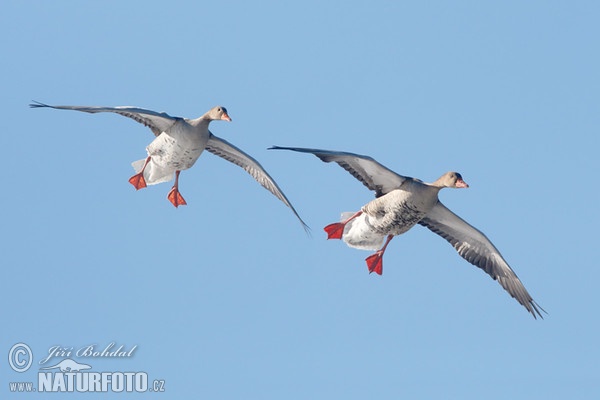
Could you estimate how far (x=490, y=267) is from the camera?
86.2 ft

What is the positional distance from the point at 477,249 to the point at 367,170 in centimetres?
367

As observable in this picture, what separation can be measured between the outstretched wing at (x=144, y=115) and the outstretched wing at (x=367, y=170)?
13.4 ft

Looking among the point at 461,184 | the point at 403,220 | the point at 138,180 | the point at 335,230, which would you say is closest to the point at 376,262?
the point at 335,230

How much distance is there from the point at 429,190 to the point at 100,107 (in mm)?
7273

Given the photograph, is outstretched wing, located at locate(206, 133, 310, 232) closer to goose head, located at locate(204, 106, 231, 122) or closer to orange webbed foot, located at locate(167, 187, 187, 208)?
goose head, located at locate(204, 106, 231, 122)

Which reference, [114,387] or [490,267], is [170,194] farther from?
[490,267]

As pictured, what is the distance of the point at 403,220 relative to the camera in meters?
24.5

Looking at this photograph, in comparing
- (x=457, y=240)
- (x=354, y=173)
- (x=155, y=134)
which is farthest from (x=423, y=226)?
(x=155, y=134)

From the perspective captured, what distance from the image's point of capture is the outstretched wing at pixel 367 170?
2338 centimetres

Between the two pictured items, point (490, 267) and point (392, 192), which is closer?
point (392, 192)

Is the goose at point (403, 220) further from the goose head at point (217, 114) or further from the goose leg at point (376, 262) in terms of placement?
the goose head at point (217, 114)

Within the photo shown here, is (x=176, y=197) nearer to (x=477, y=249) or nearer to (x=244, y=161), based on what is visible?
(x=244, y=161)

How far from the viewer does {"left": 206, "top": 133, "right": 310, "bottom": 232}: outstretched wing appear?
27.0m

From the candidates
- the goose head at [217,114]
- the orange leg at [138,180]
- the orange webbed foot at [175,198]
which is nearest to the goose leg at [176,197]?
the orange webbed foot at [175,198]
